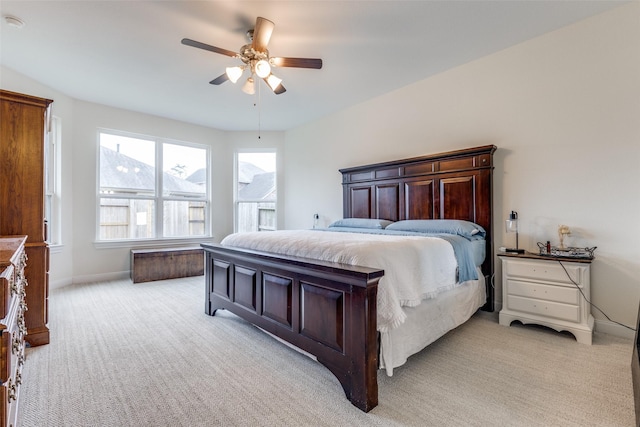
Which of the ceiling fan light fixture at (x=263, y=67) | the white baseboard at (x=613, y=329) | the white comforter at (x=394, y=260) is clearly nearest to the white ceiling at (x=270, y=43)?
the ceiling fan light fixture at (x=263, y=67)

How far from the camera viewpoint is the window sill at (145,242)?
476cm

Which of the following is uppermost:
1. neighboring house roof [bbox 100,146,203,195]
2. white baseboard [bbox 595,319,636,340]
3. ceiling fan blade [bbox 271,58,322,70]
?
ceiling fan blade [bbox 271,58,322,70]

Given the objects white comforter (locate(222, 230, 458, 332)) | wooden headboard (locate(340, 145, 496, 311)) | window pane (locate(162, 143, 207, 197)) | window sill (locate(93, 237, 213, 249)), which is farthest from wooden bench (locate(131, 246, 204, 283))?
white comforter (locate(222, 230, 458, 332))

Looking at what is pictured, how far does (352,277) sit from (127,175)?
197 inches

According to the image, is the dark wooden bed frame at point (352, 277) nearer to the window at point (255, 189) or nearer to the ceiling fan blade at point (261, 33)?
the ceiling fan blade at point (261, 33)

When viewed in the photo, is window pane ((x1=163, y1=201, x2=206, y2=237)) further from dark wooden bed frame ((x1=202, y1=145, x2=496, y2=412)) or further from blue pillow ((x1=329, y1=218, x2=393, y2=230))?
blue pillow ((x1=329, y1=218, x2=393, y2=230))

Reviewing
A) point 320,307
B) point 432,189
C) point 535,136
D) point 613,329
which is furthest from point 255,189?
point 613,329

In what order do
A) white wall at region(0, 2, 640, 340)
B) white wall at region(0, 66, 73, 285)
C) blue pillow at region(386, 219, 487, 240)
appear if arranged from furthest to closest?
white wall at region(0, 66, 73, 285) → blue pillow at region(386, 219, 487, 240) → white wall at region(0, 2, 640, 340)

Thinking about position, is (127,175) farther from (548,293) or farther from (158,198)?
(548,293)

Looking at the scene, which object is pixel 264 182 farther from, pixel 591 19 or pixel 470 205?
pixel 591 19

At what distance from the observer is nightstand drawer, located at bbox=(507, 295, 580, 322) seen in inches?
96.1

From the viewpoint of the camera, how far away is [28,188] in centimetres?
229

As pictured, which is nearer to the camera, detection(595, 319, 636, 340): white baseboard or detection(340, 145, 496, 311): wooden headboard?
detection(595, 319, 636, 340): white baseboard

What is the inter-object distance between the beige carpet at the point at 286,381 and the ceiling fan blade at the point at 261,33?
2.50m
